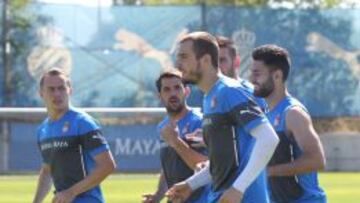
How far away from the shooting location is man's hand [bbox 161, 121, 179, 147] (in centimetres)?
927

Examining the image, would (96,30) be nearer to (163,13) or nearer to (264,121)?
(163,13)

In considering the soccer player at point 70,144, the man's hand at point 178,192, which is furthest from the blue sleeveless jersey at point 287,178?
the soccer player at point 70,144

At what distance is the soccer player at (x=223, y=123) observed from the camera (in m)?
7.17

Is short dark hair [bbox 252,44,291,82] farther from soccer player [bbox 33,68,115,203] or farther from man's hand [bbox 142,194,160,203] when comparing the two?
man's hand [bbox 142,194,160,203]

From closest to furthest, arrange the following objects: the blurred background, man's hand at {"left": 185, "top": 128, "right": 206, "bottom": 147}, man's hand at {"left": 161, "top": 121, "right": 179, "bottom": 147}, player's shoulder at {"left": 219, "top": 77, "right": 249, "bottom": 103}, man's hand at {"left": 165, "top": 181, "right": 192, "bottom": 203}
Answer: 1. player's shoulder at {"left": 219, "top": 77, "right": 249, "bottom": 103}
2. man's hand at {"left": 165, "top": 181, "right": 192, "bottom": 203}
3. man's hand at {"left": 161, "top": 121, "right": 179, "bottom": 147}
4. man's hand at {"left": 185, "top": 128, "right": 206, "bottom": 147}
5. the blurred background

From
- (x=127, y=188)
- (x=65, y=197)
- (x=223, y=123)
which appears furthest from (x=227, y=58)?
(x=127, y=188)

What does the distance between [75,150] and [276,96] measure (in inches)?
71.9

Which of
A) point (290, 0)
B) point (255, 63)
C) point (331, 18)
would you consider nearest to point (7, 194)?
point (255, 63)

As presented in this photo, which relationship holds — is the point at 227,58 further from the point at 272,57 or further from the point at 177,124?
the point at 272,57

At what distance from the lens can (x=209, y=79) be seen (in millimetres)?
7332

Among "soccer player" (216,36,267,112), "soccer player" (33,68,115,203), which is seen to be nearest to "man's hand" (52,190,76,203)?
"soccer player" (33,68,115,203)

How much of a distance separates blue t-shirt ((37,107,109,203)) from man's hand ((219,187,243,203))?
2.44m

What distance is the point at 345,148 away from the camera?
4116 centimetres

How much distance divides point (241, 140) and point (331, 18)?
123 feet
